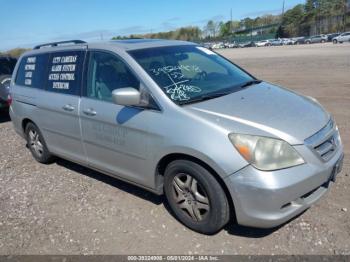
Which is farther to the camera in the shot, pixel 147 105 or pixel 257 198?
pixel 147 105

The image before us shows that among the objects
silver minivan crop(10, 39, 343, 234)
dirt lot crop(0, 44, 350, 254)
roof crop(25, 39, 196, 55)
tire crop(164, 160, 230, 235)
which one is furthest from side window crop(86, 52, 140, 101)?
dirt lot crop(0, 44, 350, 254)

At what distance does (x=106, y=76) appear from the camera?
408 cm

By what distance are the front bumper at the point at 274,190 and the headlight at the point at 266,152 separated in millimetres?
50

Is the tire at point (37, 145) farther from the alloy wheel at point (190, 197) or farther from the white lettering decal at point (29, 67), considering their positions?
the alloy wheel at point (190, 197)

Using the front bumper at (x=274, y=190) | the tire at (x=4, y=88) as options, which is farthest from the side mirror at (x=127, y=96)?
the tire at (x=4, y=88)

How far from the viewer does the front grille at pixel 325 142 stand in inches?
121

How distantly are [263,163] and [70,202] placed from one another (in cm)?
256

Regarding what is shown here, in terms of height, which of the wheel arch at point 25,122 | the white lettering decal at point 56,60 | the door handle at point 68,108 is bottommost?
the wheel arch at point 25,122

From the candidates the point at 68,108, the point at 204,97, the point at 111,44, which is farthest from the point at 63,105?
the point at 204,97

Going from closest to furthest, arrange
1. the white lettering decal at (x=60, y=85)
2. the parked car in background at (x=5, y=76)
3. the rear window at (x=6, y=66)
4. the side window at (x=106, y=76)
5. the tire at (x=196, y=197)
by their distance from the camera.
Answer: the tire at (x=196, y=197) < the side window at (x=106, y=76) < the white lettering decal at (x=60, y=85) < the parked car in background at (x=5, y=76) < the rear window at (x=6, y=66)

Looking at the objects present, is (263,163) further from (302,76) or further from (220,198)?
(302,76)

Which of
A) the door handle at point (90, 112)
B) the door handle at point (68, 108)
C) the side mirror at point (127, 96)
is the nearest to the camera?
the side mirror at point (127, 96)

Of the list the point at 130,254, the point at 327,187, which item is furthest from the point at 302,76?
the point at 130,254

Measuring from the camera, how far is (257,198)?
9.52ft
